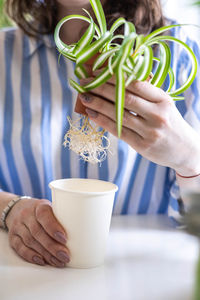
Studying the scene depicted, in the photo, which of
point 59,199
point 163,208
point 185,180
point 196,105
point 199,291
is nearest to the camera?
point 199,291

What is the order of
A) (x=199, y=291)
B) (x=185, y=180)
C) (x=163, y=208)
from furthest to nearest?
(x=163, y=208) → (x=185, y=180) → (x=199, y=291)

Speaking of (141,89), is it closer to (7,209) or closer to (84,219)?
(84,219)

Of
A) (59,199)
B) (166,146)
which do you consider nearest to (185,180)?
(166,146)

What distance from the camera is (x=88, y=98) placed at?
541mm

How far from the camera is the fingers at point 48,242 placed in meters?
0.59

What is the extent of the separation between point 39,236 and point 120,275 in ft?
0.48

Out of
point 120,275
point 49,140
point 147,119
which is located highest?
point 147,119

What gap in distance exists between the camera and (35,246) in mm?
625

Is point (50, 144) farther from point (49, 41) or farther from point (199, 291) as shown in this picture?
point (199, 291)

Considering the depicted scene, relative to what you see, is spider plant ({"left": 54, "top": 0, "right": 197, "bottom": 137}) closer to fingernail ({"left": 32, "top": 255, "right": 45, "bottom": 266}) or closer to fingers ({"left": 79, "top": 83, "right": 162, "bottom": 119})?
fingers ({"left": 79, "top": 83, "right": 162, "bottom": 119})

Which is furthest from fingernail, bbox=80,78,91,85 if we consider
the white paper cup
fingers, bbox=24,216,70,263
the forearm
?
the forearm

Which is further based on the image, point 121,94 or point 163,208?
point 163,208

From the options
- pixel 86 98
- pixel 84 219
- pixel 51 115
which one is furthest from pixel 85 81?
pixel 51 115

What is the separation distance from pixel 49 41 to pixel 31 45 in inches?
2.0
